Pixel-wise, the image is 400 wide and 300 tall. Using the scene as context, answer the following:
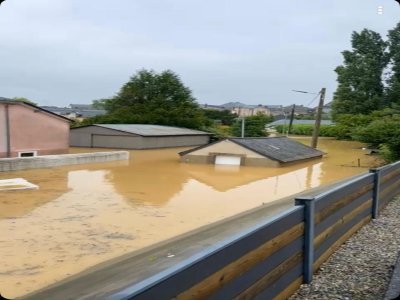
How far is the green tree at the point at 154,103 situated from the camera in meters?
51.0

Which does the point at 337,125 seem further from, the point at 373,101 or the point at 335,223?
the point at 335,223

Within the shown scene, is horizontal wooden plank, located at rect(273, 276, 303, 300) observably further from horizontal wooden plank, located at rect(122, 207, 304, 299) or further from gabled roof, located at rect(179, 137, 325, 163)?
gabled roof, located at rect(179, 137, 325, 163)

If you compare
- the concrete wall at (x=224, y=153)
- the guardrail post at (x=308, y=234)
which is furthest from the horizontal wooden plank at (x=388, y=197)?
the concrete wall at (x=224, y=153)

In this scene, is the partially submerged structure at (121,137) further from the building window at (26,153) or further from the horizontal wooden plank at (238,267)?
the horizontal wooden plank at (238,267)

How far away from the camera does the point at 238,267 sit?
3293mm

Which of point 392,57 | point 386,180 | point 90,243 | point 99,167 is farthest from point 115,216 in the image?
point 392,57

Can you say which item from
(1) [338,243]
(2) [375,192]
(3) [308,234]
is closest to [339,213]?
(1) [338,243]

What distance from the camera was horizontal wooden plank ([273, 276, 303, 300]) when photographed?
13.6 ft

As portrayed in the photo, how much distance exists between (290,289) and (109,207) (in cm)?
998

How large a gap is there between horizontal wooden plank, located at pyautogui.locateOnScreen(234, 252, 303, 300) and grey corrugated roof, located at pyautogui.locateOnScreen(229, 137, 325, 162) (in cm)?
2409

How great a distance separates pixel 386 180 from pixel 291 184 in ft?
37.1

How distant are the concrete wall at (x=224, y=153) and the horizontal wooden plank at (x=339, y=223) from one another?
68.0ft

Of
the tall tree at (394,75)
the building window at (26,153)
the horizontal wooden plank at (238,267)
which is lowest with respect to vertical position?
the building window at (26,153)

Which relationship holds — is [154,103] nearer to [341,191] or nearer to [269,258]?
[341,191]
